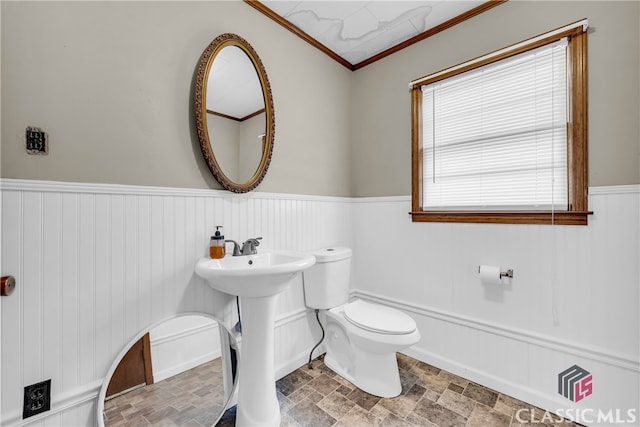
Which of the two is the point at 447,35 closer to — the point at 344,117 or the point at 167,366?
the point at 344,117

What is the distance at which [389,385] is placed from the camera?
5.51 feet

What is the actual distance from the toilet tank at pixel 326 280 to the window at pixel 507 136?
67 centimetres

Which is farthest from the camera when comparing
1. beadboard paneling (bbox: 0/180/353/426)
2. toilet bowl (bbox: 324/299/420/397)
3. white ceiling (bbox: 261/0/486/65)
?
white ceiling (bbox: 261/0/486/65)

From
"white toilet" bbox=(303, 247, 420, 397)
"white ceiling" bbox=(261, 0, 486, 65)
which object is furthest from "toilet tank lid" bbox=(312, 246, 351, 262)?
"white ceiling" bbox=(261, 0, 486, 65)

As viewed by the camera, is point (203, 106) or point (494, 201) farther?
point (494, 201)

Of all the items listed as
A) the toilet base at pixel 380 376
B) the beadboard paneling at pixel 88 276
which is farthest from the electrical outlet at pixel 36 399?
the toilet base at pixel 380 376

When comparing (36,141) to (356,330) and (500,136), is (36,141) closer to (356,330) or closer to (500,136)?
(356,330)

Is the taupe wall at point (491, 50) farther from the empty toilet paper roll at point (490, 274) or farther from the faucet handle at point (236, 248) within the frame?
the faucet handle at point (236, 248)

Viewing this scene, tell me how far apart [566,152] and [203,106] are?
1957mm

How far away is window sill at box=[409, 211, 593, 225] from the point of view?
1.48 metres

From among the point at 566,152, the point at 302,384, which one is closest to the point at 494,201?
the point at 566,152

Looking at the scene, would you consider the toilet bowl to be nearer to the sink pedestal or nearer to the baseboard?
the sink pedestal

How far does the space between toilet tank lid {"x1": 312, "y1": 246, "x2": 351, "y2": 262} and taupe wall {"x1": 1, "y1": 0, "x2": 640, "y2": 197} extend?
0.49 m

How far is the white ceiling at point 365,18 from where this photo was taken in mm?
1728
